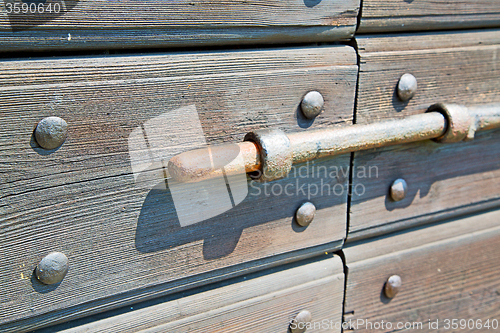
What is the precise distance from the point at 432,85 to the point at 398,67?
107 mm

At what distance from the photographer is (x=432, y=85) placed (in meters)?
0.74

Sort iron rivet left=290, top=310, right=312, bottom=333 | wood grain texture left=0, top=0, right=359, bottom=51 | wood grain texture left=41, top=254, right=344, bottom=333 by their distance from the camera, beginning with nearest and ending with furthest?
wood grain texture left=0, top=0, right=359, bottom=51 < wood grain texture left=41, top=254, right=344, bottom=333 < iron rivet left=290, top=310, right=312, bottom=333

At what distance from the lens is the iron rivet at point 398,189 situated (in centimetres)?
76

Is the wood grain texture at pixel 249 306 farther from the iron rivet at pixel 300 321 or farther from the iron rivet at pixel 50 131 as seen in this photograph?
the iron rivet at pixel 50 131

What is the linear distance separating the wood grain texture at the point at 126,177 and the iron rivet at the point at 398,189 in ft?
0.53

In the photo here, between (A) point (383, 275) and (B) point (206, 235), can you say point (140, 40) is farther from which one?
(A) point (383, 275)

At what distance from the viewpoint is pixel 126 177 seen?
1.80 feet

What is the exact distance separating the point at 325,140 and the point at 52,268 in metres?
0.51

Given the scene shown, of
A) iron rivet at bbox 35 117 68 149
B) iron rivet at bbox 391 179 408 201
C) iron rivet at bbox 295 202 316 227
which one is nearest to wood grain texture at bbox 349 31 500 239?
iron rivet at bbox 391 179 408 201

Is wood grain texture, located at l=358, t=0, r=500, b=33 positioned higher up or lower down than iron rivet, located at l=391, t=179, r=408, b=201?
higher up

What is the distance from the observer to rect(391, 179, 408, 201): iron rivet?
2.48 ft

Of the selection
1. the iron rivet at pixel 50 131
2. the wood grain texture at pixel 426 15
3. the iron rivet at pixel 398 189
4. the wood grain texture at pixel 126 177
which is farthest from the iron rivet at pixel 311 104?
the iron rivet at pixel 50 131

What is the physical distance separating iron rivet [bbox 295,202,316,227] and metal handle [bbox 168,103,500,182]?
0.13 m

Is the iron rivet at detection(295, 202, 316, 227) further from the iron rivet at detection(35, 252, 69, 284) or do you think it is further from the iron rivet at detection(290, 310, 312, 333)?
the iron rivet at detection(35, 252, 69, 284)
